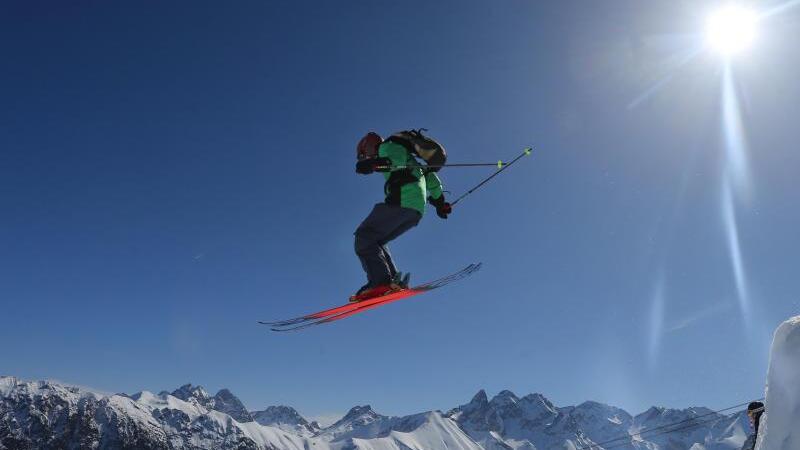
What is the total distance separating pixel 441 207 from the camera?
1091 cm

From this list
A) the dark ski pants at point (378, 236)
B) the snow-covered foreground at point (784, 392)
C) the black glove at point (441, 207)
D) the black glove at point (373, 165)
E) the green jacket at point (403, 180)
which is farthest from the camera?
the black glove at point (441, 207)

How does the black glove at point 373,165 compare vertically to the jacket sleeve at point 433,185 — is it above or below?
below

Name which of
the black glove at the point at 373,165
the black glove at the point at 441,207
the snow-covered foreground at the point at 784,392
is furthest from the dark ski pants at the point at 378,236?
the snow-covered foreground at the point at 784,392

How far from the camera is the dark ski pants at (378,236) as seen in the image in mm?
9352

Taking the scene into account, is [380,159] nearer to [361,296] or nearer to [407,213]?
[407,213]

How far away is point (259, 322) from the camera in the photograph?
10.7 metres

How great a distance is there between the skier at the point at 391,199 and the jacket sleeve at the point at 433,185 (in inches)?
29.1

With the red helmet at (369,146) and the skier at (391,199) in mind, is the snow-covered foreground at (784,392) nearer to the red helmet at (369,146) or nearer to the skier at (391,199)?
the skier at (391,199)

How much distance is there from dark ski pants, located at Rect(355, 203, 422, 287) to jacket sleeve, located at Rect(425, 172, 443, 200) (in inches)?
45.4

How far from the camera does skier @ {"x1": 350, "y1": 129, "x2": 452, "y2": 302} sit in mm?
9047

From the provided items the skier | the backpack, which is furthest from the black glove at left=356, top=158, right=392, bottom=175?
the backpack

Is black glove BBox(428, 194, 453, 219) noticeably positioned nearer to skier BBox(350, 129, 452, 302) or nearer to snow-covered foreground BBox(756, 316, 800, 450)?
skier BBox(350, 129, 452, 302)

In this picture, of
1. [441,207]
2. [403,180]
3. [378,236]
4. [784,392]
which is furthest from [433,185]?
[784,392]

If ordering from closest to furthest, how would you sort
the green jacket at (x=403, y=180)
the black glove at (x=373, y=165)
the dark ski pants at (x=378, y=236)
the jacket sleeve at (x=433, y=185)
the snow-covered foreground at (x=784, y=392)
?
the snow-covered foreground at (x=784, y=392) < the black glove at (x=373, y=165) < the green jacket at (x=403, y=180) < the dark ski pants at (x=378, y=236) < the jacket sleeve at (x=433, y=185)
